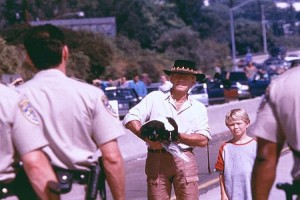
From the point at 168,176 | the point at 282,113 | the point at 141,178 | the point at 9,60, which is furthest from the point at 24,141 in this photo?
the point at 9,60

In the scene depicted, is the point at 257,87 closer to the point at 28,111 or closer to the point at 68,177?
the point at 68,177

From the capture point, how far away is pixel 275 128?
16.1 feet

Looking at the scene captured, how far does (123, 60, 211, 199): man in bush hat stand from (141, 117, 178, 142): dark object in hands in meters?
0.19

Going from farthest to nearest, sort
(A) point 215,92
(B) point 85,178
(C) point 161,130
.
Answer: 1. (A) point 215,92
2. (C) point 161,130
3. (B) point 85,178

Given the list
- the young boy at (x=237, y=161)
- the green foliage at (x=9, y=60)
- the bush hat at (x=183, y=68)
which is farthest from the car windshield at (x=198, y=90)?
the young boy at (x=237, y=161)

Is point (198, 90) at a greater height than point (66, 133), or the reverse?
point (66, 133)

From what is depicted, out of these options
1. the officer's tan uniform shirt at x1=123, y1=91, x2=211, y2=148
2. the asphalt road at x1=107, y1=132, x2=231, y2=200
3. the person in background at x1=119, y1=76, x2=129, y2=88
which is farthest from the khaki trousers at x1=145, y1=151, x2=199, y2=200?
the person in background at x1=119, y1=76, x2=129, y2=88

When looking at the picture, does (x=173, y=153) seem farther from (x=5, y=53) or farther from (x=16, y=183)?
(x=5, y=53)

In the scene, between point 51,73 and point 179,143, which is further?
point 179,143

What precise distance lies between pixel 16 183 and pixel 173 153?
10.1 feet

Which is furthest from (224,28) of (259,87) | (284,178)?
(284,178)

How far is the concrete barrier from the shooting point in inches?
794

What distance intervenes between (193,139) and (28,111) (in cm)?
336

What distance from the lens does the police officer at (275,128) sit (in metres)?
4.84
